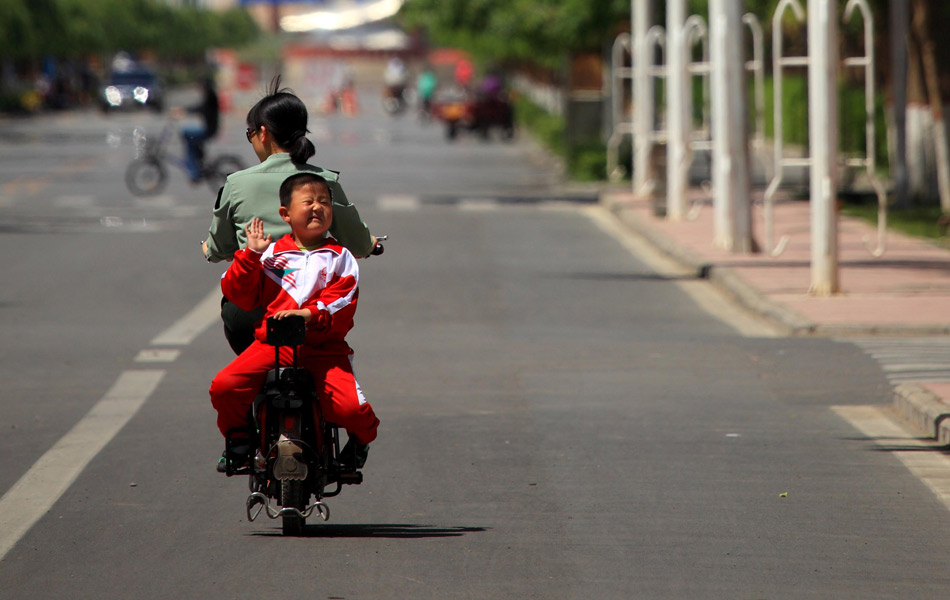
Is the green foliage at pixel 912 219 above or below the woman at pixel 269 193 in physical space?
below

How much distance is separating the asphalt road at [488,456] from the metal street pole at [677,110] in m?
5.62

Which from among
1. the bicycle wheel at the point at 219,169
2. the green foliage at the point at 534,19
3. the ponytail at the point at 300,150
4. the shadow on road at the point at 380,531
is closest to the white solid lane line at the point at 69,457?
the shadow on road at the point at 380,531

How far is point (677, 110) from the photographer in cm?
2194

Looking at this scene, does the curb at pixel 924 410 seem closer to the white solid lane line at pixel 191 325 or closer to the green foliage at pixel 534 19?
the white solid lane line at pixel 191 325

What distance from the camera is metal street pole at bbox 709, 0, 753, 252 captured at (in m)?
17.1

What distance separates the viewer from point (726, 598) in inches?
210

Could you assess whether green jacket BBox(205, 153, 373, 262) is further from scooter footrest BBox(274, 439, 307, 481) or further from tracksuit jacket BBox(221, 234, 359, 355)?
scooter footrest BBox(274, 439, 307, 481)

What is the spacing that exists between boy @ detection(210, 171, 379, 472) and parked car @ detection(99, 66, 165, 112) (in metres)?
67.6

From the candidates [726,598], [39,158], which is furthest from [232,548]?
[39,158]

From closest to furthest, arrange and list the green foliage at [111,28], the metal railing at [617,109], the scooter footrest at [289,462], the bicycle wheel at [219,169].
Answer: the scooter footrest at [289,462]
the metal railing at [617,109]
the bicycle wheel at [219,169]
the green foliage at [111,28]

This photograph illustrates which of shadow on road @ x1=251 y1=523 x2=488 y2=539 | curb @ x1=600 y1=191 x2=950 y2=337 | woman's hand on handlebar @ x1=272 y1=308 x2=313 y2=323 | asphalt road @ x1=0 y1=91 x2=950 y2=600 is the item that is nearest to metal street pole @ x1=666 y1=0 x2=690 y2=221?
curb @ x1=600 y1=191 x2=950 y2=337

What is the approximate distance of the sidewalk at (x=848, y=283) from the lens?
11.5 metres

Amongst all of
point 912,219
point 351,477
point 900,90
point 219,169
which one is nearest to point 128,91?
point 219,169

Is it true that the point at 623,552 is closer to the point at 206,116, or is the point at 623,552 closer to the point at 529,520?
the point at 529,520
